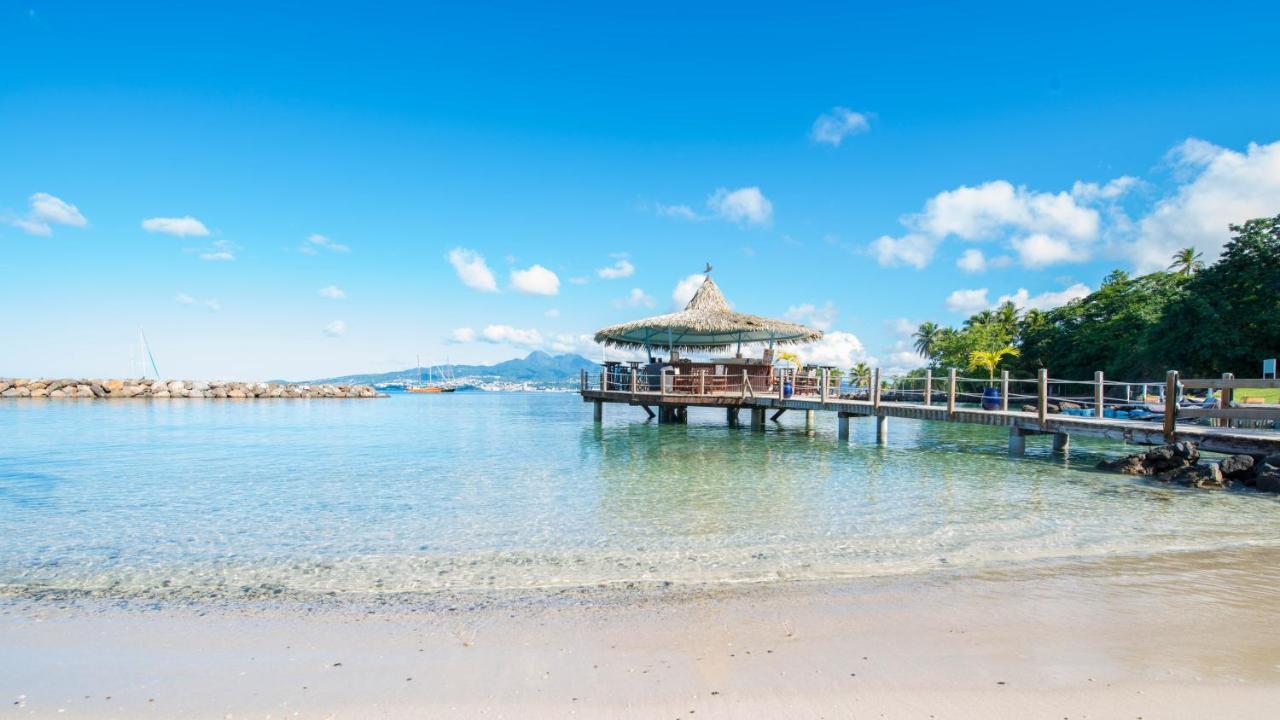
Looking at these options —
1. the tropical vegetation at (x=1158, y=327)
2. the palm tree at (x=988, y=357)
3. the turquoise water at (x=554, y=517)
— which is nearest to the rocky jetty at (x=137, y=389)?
the turquoise water at (x=554, y=517)

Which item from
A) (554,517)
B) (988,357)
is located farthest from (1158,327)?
(554,517)

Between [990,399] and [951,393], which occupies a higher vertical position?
[951,393]

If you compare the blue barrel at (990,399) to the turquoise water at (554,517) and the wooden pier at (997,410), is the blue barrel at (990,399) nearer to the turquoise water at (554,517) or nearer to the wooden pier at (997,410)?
the wooden pier at (997,410)

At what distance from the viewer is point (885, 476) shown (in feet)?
38.7

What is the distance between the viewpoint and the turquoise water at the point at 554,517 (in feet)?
19.3

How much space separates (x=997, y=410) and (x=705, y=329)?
8.57m

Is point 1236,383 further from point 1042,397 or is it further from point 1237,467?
point 1042,397

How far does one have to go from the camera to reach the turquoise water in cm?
587

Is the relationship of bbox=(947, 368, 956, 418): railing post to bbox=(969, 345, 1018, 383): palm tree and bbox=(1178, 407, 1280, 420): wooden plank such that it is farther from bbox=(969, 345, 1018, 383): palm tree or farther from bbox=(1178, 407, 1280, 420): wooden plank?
bbox=(969, 345, 1018, 383): palm tree

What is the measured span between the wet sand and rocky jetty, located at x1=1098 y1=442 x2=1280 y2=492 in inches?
263

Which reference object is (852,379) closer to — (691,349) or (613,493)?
(691,349)

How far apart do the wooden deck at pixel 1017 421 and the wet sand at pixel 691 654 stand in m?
8.02

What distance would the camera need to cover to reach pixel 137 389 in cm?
5172

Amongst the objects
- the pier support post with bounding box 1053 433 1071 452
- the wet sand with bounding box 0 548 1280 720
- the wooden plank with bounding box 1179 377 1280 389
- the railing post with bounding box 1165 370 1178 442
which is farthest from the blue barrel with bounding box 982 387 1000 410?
the wet sand with bounding box 0 548 1280 720
